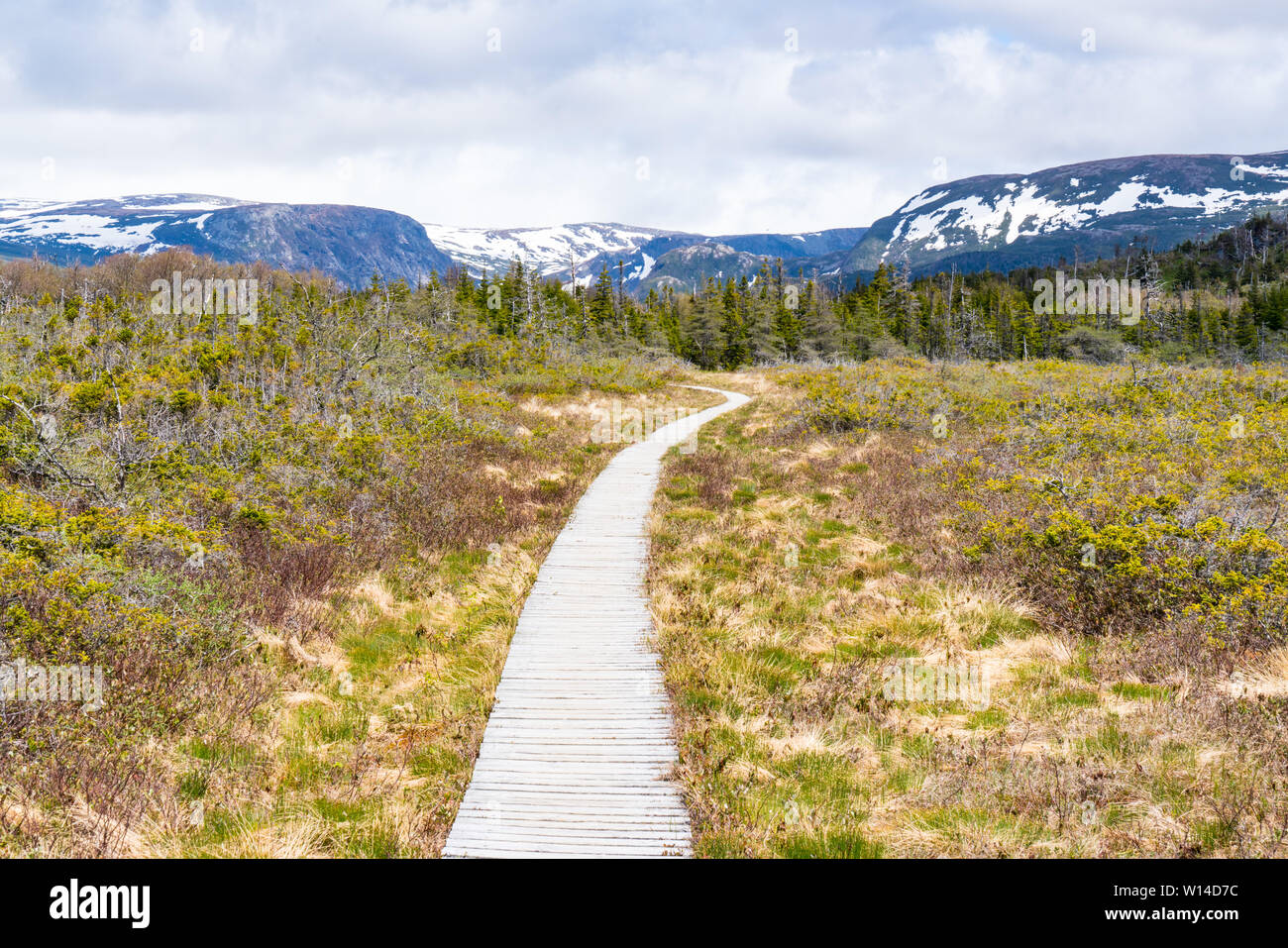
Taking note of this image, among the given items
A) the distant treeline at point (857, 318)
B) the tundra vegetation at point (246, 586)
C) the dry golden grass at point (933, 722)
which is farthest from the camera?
the distant treeline at point (857, 318)

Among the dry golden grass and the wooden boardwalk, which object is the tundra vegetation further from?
the dry golden grass

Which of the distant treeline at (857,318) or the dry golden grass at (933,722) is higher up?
the distant treeline at (857,318)

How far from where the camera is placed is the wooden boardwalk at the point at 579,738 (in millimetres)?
4359

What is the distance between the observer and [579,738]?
5.51 m

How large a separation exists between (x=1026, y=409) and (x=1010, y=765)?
16013mm

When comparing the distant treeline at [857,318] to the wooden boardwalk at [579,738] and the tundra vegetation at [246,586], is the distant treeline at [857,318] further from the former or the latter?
the wooden boardwalk at [579,738]

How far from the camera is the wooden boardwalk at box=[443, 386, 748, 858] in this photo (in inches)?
172

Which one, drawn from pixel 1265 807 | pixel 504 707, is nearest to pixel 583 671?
pixel 504 707

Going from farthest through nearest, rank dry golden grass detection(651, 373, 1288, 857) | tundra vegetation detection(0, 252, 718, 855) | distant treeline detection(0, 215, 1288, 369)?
1. distant treeline detection(0, 215, 1288, 369)
2. tundra vegetation detection(0, 252, 718, 855)
3. dry golden grass detection(651, 373, 1288, 857)

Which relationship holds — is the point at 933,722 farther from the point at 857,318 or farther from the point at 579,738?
the point at 857,318

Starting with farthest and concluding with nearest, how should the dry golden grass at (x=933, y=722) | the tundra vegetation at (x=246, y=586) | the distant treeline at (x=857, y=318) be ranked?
the distant treeline at (x=857, y=318) → the tundra vegetation at (x=246, y=586) → the dry golden grass at (x=933, y=722)

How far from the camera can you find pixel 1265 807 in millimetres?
3994

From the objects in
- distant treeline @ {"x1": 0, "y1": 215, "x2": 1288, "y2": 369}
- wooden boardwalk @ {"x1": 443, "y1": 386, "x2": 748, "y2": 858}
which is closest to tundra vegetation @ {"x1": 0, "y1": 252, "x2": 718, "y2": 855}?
wooden boardwalk @ {"x1": 443, "y1": 386, "x2": 748, "y2": 858}

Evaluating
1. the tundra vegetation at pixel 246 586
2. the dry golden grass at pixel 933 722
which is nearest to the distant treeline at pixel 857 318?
the tundra vegetation at pixel 246 586
